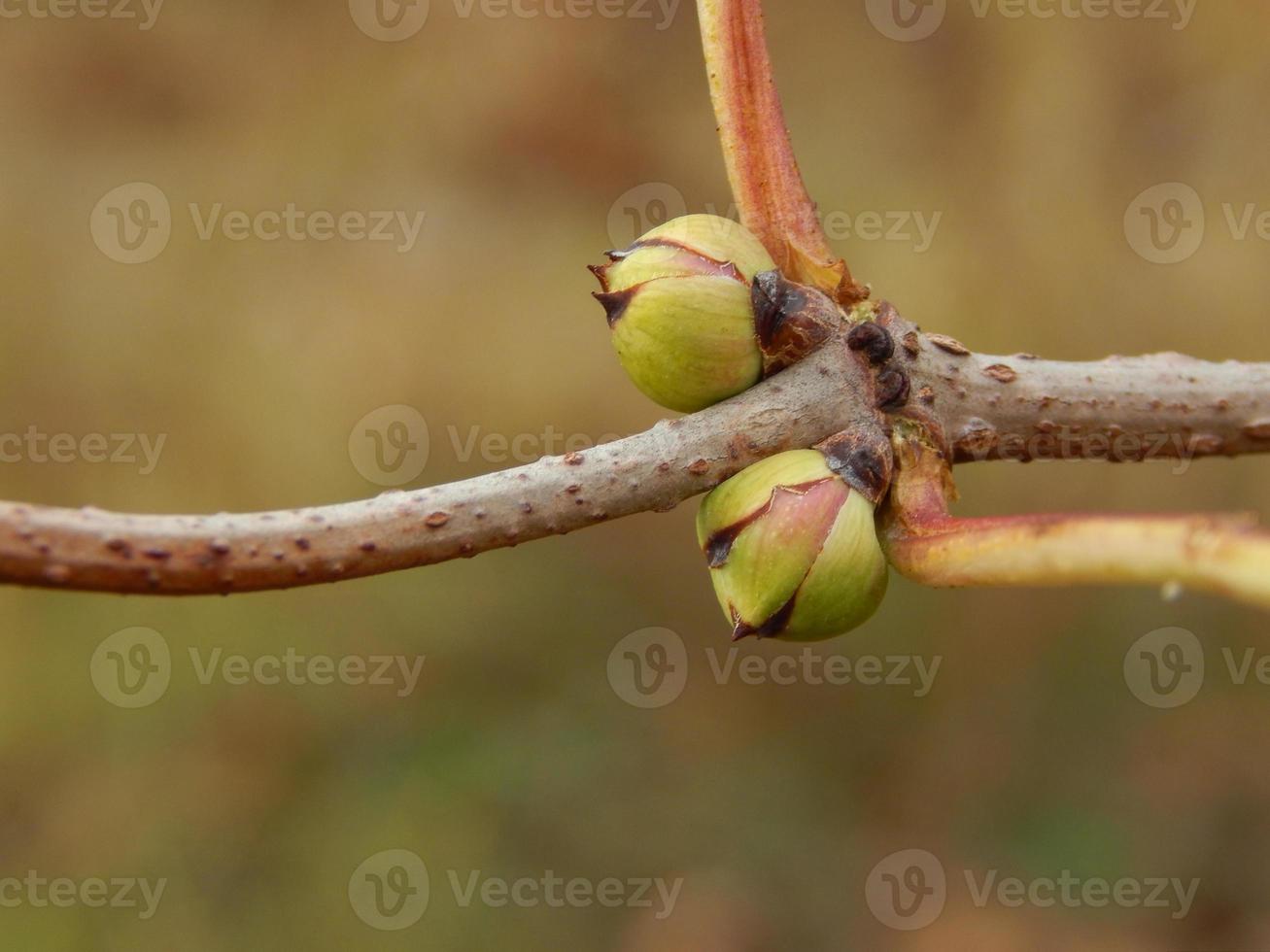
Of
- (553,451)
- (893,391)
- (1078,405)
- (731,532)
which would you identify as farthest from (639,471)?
(553,451)

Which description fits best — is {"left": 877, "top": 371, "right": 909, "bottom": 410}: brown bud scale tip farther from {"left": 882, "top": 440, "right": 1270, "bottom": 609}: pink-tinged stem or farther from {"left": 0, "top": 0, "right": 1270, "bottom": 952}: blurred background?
{"left": 0, "top": 0, "right": 1270, "bottom": 952}: blurred background

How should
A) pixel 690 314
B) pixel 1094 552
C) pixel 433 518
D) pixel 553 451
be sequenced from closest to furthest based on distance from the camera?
pixel 1094 552 → pixel 433 518 → pixel 690 314 → pixel 553 451

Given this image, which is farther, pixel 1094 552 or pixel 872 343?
pixel 872 343

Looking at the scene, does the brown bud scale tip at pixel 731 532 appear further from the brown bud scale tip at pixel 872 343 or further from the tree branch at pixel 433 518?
the brown bud scale tip at pixel 872 343

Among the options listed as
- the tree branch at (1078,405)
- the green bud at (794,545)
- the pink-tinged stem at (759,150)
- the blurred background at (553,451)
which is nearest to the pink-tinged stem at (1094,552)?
the green bud at (794,545)

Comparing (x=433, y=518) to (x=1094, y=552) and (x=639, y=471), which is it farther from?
(x=1094, y=552)

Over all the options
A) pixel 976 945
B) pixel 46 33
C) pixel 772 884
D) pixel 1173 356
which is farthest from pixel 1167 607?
pixel 46 33
